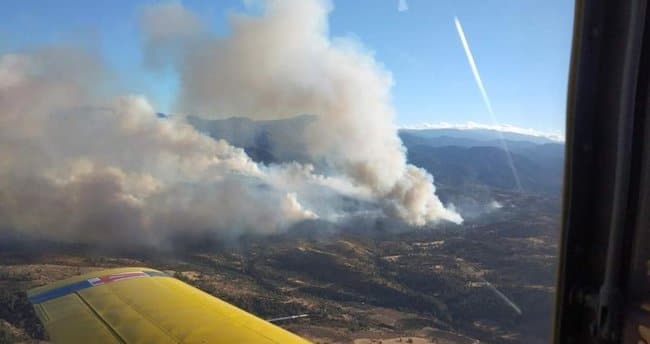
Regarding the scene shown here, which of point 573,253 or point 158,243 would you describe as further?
point 158,243

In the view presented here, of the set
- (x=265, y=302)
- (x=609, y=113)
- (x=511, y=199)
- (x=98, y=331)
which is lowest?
(x=265, y=302)

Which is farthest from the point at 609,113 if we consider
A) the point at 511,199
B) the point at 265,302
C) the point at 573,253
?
the point at 511,199

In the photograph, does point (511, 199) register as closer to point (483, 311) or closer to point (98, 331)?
point (483, 311)

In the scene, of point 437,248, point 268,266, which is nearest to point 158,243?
point 268,266

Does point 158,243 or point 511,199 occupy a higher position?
point 511,199

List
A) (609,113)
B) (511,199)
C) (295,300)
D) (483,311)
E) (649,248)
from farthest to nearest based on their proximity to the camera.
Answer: (511,199) → (295,300) → (483,311) → (609,113) → (649,248)

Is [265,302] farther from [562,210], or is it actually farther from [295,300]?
[562,210]

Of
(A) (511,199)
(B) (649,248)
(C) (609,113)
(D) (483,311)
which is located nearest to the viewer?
(B) (649,248)
